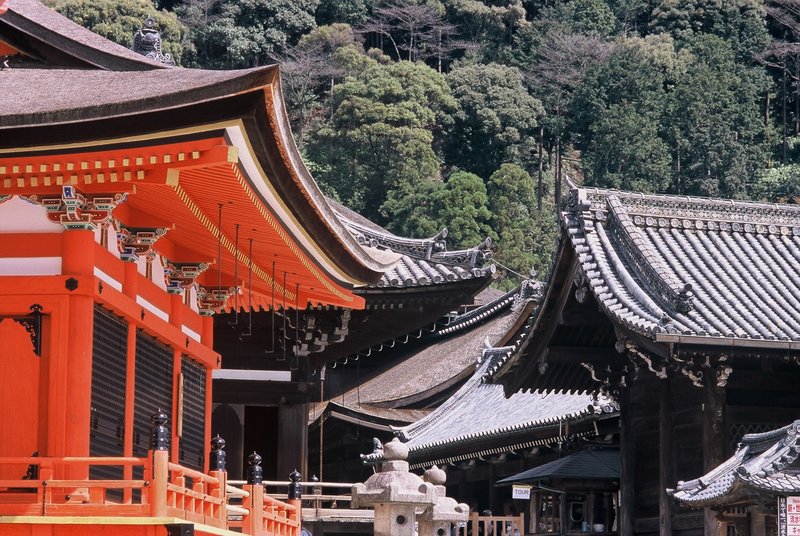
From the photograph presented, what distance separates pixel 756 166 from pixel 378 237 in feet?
154

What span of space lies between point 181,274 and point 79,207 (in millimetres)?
2998

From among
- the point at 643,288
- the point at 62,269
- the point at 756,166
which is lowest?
the point at 62,269

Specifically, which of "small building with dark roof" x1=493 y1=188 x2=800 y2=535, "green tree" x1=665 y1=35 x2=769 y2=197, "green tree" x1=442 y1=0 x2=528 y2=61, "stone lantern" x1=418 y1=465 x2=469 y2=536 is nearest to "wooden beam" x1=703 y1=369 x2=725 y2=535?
"small building with dark roof" x1=493 y1=188 x2=800 y2=535

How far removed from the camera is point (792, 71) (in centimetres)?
7838

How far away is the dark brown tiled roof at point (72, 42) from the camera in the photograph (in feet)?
41.0

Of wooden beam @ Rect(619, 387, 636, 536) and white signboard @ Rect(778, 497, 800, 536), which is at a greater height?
wooden beam @ Rect(619, 387, 636, 536)

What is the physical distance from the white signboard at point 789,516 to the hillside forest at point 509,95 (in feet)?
138

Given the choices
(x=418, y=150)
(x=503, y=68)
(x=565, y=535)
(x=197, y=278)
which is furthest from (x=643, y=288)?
(x=503, y=68)

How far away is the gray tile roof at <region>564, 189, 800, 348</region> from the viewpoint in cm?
1852

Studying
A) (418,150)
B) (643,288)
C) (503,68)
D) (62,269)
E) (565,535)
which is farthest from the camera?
(503,68)

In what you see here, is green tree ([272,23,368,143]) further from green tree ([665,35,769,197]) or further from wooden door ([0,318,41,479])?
wooden door ([0,318,41,479])

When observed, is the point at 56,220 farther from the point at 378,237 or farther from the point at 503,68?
the point at 503,68

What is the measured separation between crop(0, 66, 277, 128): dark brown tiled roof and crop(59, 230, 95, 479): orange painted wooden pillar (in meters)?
1.05

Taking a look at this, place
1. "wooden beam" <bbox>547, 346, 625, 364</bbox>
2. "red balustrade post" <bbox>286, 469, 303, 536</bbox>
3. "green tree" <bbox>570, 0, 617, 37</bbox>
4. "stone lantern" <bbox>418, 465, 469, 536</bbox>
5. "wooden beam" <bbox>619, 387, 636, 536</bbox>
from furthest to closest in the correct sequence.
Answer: "green tree" <bbox>570, 0, 617, 37</bbox> → "wooden beam" <bbox>547, 346, 625, 364</bbox> → "wooden beam" <bbox>619, 387, 636, 536</bbox> → "red balustrade post" <bbox>286, 469, 303, 536</bbox> → "stone lantern" <bbox>418, 465, 469, 536</bbox>
